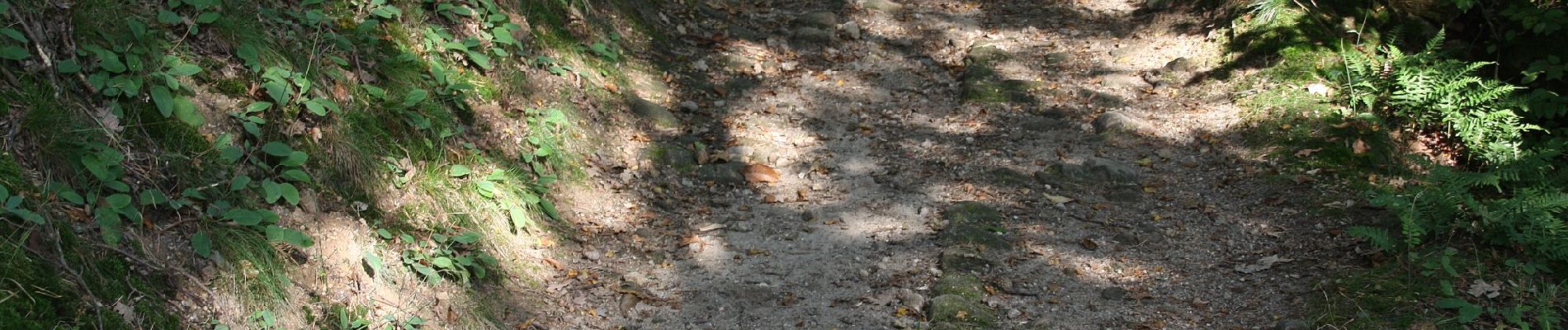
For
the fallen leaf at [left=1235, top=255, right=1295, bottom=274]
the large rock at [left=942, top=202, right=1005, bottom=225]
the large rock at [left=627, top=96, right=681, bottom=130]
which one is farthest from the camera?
the large rock at [left=627, top=96, right=681, bottom=130]

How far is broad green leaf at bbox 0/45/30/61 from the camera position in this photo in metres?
3.08

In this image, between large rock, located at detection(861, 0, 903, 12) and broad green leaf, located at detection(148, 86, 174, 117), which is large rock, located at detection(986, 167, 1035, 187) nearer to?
large rock, located at detection(861, 0, 903, 12)

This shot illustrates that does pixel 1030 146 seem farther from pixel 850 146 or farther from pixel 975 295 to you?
pixel 975 295

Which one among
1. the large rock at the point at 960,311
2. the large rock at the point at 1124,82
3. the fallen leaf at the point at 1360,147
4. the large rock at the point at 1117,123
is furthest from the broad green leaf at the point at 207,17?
the fallen leaf at the point at 1360,147

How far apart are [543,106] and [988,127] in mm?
2553

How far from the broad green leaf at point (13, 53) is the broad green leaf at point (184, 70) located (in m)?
0.47

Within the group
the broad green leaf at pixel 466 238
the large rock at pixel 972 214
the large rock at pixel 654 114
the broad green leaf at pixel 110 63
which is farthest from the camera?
the large rock at pixel 654 114

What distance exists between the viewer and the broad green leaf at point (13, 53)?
308 cm

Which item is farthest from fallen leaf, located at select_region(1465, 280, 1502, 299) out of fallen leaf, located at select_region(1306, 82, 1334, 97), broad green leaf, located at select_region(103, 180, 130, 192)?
broad green leaf, located at select_region(103, 180, 130, 192)

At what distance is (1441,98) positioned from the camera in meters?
5.07

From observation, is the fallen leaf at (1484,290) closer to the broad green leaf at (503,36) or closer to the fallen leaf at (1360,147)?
the fallen leaf at (1360,147)

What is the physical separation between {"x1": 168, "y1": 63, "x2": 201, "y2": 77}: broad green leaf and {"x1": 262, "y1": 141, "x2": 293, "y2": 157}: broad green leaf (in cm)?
35

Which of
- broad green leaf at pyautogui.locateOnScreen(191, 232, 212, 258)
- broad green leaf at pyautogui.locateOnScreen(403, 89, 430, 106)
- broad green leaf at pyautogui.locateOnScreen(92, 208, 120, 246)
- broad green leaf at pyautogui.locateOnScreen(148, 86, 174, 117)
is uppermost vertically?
broad green leaf at pyautogui.locateOnScreen(148, 86, 174, 117)

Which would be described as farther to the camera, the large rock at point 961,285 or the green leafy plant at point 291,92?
the large rock at point 961,285
